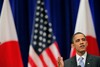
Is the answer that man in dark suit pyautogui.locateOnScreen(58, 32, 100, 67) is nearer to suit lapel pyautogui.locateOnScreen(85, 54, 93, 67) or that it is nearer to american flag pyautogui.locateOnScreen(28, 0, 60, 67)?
suit lapel pyautogui.locateOnScreen(85, 54, 93, 67)

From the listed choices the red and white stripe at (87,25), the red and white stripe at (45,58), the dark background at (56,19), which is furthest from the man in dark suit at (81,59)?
the dark background at (56,19)

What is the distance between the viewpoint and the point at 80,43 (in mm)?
3293

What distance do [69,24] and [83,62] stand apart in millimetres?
1440

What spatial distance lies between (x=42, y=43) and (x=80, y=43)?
3.82 ft

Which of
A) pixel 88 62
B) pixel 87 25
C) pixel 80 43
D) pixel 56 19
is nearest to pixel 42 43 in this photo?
pixel 56 19

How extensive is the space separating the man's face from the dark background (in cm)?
120

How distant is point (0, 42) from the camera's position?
428cm

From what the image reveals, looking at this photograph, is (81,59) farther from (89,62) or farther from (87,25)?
(87,25)

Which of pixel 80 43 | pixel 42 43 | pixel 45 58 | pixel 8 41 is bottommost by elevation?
pixel 45 58

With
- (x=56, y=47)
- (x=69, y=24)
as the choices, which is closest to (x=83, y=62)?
(x=56, y=47)

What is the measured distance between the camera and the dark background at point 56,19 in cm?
457

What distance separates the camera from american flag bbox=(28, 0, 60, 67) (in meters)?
4.25

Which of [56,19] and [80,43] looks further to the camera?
[56,19]

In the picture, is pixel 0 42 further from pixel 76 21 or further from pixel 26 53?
→ pixel 76 21
